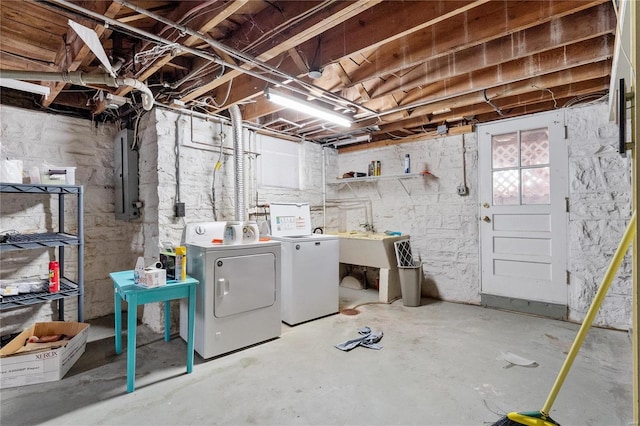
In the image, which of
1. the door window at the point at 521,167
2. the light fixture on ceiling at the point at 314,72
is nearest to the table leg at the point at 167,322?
the light fixture on ceiling at the point at 314,72

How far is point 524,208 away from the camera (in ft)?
11.3

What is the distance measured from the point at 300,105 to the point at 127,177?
1976 millimetres

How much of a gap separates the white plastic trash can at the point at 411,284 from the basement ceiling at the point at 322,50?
181 centimetres

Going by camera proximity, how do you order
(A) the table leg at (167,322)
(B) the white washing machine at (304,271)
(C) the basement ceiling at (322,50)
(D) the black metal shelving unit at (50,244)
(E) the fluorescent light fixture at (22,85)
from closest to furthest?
(C) the basement ceiling at (322,50) → (E) the fluorescent light fixture at (22,85) → (D) the black metal shelving unit at (50,244) → (A) the table leg at (167,322) → (B) the white washing machine at (304,271)

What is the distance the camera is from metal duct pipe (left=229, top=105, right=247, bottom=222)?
11.1ft

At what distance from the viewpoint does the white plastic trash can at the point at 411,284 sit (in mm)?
3760

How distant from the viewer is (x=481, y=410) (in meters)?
1.82

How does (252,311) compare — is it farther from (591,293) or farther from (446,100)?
(591,293)

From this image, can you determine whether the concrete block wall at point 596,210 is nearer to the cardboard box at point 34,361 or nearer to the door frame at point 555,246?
the door frame at point 555,246

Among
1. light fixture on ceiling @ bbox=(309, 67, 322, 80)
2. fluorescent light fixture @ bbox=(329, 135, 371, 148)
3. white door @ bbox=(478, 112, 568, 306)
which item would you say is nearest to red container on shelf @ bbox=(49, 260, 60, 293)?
light fixture on ceiling @ bbox=(309, 67, 322, 80)

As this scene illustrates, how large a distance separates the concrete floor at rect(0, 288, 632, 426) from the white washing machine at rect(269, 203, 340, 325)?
1.09 ft

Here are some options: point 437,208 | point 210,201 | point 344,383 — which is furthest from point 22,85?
point 437,208

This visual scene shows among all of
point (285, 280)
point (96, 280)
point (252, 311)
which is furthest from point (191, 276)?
point (96, 280)

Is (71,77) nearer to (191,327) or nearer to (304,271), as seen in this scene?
(191,327)
